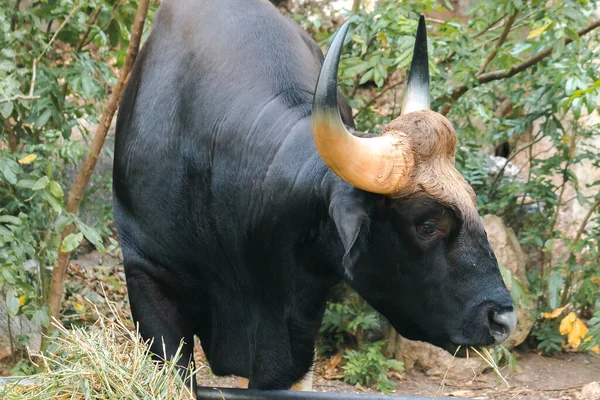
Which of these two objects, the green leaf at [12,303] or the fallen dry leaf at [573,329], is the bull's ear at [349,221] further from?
the fallen dry leaf at [573,329]

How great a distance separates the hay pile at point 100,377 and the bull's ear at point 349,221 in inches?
26.0

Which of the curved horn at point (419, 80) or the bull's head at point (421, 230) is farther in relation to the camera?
the curved horn at point (419, 80)

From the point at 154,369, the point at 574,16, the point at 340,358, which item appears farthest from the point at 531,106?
the point at 154,369

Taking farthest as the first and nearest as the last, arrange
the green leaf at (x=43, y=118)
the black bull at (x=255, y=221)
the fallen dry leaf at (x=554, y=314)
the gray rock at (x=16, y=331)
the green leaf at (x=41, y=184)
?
the fallen dry leaf at (x=554, y=314), the gray rock at (x=16, y=331), the green leaf at (x=43, y=118), the green leaf at (x=41, y=184), the black bull at (x=255, y=221)

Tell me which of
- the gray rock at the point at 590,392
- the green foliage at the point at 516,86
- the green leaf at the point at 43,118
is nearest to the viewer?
the green leaf at the point at 43,118

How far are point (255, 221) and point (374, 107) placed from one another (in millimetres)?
3387

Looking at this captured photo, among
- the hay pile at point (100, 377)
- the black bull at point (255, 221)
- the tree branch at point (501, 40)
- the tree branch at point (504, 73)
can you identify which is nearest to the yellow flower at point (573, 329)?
the tree branch at point (504, 73)

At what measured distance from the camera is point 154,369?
2.87m

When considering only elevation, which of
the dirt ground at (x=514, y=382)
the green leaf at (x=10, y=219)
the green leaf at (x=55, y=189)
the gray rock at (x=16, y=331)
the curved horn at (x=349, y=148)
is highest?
the curved horn at (x=349, y=148)

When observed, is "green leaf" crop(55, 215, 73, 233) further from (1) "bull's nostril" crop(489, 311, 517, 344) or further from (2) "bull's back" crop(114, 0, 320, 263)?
(1) "bull's nostril" crop(489, 311, 517, 344)

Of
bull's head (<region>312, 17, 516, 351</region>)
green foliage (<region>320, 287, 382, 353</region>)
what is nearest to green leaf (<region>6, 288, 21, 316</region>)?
bull's head (<region>312, 17, 516, 351</region>)

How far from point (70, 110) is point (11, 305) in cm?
131

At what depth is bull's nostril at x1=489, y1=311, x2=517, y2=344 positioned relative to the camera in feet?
9.00

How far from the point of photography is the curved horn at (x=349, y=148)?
98.7 inches
